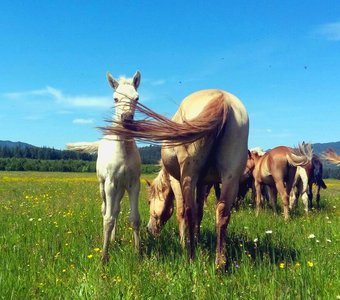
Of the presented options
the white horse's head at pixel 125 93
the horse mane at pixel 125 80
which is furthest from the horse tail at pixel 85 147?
the horse mane at pixel 125 80

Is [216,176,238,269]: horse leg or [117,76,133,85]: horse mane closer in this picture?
[216,176,238,269]: horse leg

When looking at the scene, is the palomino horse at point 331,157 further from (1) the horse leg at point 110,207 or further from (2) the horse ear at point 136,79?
(1) the horse leg at point 110,207

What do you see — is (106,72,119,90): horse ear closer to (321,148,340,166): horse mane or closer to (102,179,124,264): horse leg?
(102,179,124,264): horse leg

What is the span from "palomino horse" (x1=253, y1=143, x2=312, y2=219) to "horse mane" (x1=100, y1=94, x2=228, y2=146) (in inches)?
240

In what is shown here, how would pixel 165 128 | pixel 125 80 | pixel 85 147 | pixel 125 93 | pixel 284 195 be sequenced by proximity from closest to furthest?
1. pixel 165 128
2. pixel 125 93
3. pixel 125 80
4. pixel 85 147
5. pixel 284 195

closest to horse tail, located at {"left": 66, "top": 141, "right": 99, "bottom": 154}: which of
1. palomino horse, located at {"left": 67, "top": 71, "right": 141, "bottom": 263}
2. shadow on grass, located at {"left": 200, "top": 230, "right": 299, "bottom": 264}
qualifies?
palomino horse, located at {"left": 67, "top": 71, "right": 141, "bottom": 263}

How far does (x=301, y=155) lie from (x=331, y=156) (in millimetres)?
2001

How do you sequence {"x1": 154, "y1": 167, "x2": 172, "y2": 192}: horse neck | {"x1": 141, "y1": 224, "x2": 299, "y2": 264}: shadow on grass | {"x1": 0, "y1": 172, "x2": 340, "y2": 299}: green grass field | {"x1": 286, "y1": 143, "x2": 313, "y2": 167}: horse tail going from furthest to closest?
{"x1": 286, "y1": 143, "x2": 313, "y2": 167}: horse tail → {"x1": 154, "y1": 167, "x2": 172, "y2": 192}: horse neck → {"x1": 141, "y1": 224, "x2": 299, "y2": 264}: shadow on grass → {"x1": 0, "y1": 172, "x2": 340, "y2": 299}: green grass field

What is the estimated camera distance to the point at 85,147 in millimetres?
8039

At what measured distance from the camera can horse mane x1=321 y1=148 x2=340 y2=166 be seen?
788 cm

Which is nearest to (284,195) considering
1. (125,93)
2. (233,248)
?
(233,248)

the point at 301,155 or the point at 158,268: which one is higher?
the point at 301,155

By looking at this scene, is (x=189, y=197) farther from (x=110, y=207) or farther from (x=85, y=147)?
(x=85, y=147)

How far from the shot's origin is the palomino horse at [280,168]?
1042 cm
